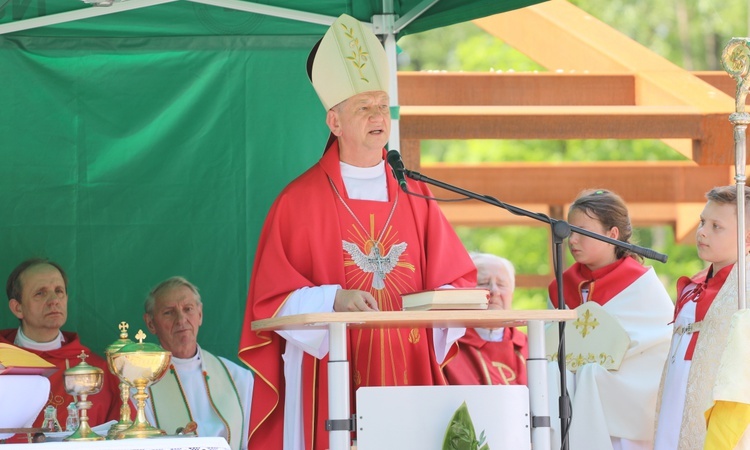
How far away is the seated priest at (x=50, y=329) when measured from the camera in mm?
5914

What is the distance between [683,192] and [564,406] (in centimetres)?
558

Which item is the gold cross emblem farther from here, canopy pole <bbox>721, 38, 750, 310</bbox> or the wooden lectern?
the wooden lectern

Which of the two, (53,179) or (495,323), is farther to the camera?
(53,179)

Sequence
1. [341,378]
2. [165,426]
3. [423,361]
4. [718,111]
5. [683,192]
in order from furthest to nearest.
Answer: [683,192]
[718,111]
[165,426]
[423,361]
[341,378]

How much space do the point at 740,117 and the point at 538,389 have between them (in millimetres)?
1254

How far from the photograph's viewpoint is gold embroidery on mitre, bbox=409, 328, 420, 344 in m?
5.08

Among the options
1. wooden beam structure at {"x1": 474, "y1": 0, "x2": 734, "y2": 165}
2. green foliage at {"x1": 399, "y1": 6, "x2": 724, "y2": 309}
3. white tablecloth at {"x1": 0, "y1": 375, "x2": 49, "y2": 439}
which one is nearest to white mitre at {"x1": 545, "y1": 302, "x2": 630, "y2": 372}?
wooden beam structure at {"x1": 474, "y1": 0, "x2": 734, "y2": 165}

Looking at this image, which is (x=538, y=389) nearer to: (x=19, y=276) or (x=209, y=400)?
(x=209, y=400)

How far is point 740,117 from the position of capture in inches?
189

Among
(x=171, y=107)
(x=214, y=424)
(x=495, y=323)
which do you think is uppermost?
(x=171, y=107)

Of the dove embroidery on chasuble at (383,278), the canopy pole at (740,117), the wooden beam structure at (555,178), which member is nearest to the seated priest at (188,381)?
the dove embroidery on chasuble at (383,278)

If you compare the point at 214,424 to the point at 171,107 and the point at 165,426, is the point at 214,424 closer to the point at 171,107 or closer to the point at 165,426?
the point at 165,426

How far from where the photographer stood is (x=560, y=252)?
4.51m

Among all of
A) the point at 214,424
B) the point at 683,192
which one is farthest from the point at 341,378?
the point at 683,192
